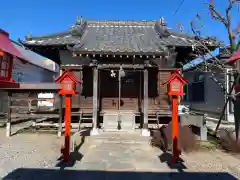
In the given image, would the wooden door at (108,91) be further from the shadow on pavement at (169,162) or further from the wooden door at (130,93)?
the shadow on pavement at (169,162)

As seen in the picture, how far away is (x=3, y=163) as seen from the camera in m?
6.12

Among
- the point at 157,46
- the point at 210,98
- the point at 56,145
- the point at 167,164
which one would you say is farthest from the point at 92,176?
the point at 210,98

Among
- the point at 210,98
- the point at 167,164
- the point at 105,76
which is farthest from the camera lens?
the point at 210,98

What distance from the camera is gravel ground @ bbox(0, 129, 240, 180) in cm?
528

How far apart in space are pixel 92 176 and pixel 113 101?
6750 mm

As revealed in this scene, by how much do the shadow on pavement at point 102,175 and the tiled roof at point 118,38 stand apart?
5075 mm

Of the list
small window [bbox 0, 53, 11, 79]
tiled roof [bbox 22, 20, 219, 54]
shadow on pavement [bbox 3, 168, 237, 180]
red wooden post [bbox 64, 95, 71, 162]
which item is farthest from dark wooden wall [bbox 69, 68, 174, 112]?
small window [bbox 0, 53, 11, 79]

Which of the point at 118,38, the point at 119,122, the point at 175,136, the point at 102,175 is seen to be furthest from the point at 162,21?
the point at 102,175

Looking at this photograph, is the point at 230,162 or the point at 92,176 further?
the point at 230,162

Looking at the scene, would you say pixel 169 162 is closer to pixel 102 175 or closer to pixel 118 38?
pixel 102 175

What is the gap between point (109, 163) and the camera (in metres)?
6.16

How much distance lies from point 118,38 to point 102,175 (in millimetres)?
7731

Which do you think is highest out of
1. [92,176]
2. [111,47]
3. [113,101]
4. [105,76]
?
[111,47]

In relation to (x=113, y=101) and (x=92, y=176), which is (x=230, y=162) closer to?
(x=92, y=176)
